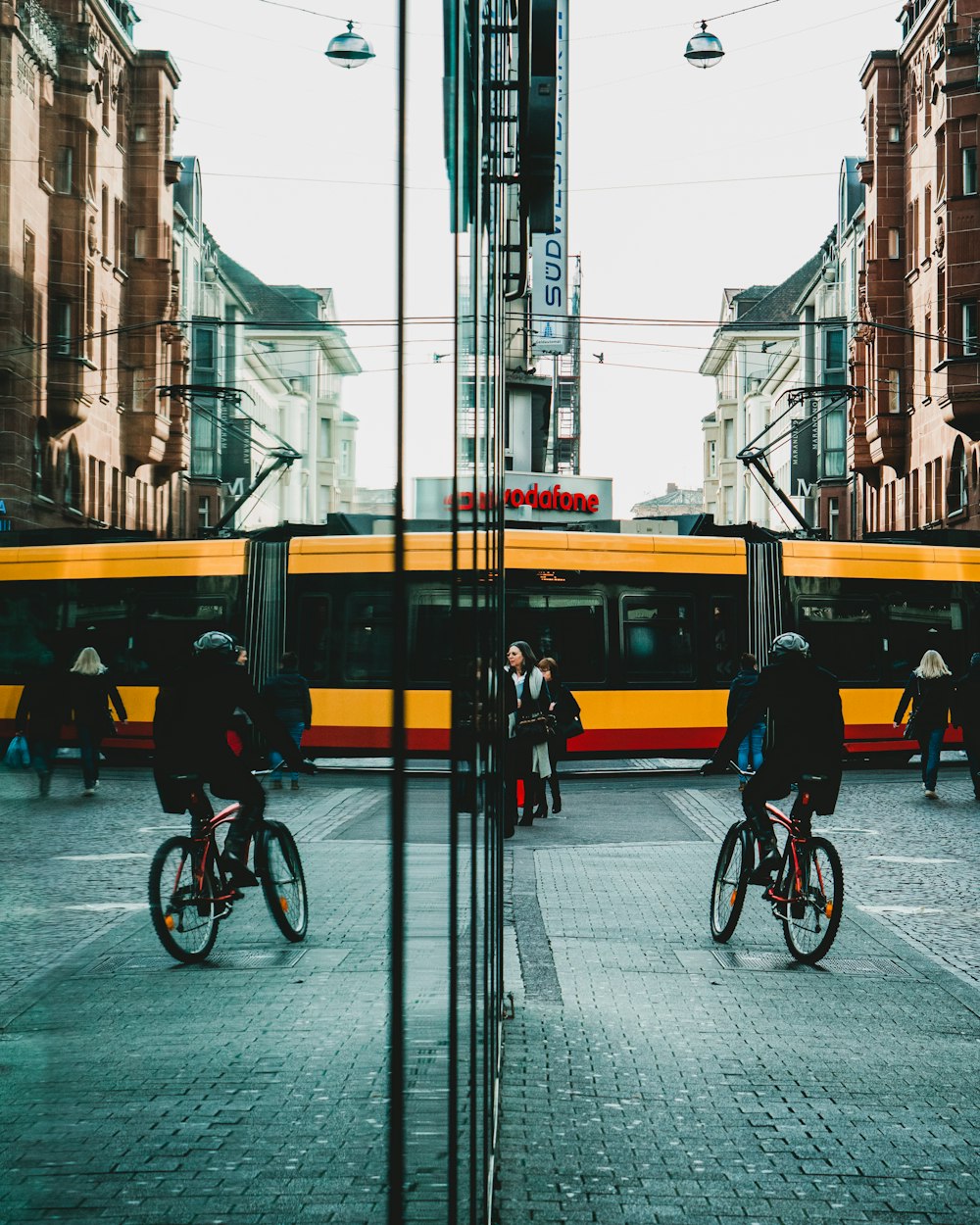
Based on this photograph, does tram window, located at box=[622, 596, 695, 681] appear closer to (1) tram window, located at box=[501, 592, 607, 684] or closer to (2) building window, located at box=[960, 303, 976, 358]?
(1) tram window, located at box=[501, 592, 607, 684]

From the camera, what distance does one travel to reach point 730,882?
7953 millimetres

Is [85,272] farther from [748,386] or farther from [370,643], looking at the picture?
[748,386]

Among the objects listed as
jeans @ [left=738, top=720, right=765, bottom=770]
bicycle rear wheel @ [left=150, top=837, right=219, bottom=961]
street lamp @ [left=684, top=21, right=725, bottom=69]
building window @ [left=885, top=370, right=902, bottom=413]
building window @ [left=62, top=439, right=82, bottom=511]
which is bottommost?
jeans @ [left=738, top=720, right=765, bottom=770]

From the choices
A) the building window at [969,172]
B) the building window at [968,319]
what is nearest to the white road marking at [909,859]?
the building window at [968,319]

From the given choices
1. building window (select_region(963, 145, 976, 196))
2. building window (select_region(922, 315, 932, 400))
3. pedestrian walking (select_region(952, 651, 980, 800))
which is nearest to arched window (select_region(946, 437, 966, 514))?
building window (select_region(922, 315, 932, 400))

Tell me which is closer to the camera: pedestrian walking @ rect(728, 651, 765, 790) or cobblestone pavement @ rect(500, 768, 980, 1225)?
cobblestone pavement @ rect(500, 768, 980, 1225)

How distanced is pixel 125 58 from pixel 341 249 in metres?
0.20

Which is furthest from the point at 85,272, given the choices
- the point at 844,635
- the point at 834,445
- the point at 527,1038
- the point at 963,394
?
the point at 834,445

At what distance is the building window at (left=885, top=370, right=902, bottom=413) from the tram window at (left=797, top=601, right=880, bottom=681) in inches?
787

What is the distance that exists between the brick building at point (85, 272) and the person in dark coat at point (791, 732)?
701 centimetres

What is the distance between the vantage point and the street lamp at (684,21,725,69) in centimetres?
2580

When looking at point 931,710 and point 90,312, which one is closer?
point 90,312

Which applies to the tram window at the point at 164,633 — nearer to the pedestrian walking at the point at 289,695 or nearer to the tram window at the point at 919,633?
the pedestrian walking at the point at 289,695

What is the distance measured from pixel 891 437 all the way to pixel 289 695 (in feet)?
136
